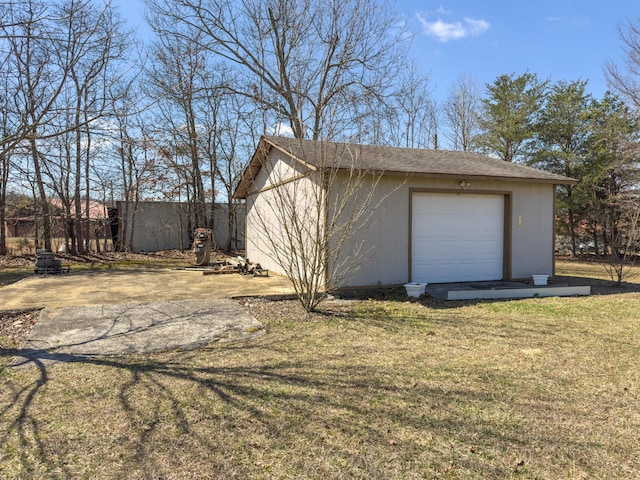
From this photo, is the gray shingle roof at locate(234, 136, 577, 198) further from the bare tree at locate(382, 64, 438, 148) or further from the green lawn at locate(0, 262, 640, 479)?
the bare tree at locate(382, 64, 438, 148)

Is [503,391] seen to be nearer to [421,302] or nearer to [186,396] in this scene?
[186,396]

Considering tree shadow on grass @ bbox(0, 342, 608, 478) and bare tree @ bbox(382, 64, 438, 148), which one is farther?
bare tree @ bbox(382, 64, 438, 148)

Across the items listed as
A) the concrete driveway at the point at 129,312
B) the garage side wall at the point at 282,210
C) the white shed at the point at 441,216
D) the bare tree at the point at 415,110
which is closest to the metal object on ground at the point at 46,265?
the concrete driveway at the point at 129,312

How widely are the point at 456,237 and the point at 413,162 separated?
73.8 inches

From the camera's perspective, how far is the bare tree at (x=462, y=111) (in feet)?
76.1

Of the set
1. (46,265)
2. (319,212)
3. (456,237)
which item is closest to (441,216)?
(456,237)

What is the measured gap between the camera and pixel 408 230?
331 inches

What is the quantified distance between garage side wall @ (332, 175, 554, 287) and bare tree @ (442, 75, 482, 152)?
46.9 feet

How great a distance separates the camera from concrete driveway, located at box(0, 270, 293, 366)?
4.55 m

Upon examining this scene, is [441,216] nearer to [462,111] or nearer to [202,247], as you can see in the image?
[202,247]

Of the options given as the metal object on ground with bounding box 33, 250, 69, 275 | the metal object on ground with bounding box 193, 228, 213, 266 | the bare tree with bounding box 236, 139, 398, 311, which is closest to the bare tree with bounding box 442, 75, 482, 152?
the bare tree with bounding box 236, 139, 398, 311

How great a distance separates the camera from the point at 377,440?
261 centimetres

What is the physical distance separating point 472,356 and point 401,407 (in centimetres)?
158

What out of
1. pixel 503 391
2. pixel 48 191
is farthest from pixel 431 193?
pixel 48 191
